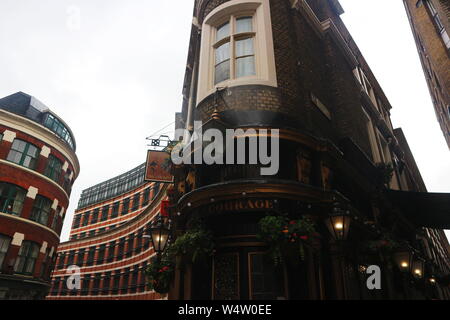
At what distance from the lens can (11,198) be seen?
21219 millimetres

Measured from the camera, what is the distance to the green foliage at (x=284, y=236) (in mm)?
6441

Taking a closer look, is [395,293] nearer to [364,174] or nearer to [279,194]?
[364,174]

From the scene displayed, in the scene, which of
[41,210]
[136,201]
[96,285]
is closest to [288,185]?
[41,210]

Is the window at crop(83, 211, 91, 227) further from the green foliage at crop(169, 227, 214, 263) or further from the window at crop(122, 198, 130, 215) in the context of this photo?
the green foliage at crop(169, 227, 214, 263)

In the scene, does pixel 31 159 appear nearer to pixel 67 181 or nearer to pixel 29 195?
pixel 29 195

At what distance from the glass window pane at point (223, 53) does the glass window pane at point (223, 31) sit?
0.40 m

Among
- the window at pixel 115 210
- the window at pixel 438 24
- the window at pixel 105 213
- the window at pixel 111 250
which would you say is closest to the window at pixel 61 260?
the window at pixel 105 213

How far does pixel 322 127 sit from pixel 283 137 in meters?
3.43

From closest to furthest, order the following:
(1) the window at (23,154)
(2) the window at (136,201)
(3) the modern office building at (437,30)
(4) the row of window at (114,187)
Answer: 1. (3) the modern office building at (437,30)
2. (1) the window at (23,154)
3. (2) the window at (136,201)
4. (4) the row of window at (114,187)

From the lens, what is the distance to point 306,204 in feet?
25.3

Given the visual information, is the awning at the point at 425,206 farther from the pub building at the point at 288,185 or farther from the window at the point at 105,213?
the window at the point at 105,213

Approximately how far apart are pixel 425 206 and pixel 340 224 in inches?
343

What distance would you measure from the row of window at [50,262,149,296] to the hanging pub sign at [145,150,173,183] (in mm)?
23197
